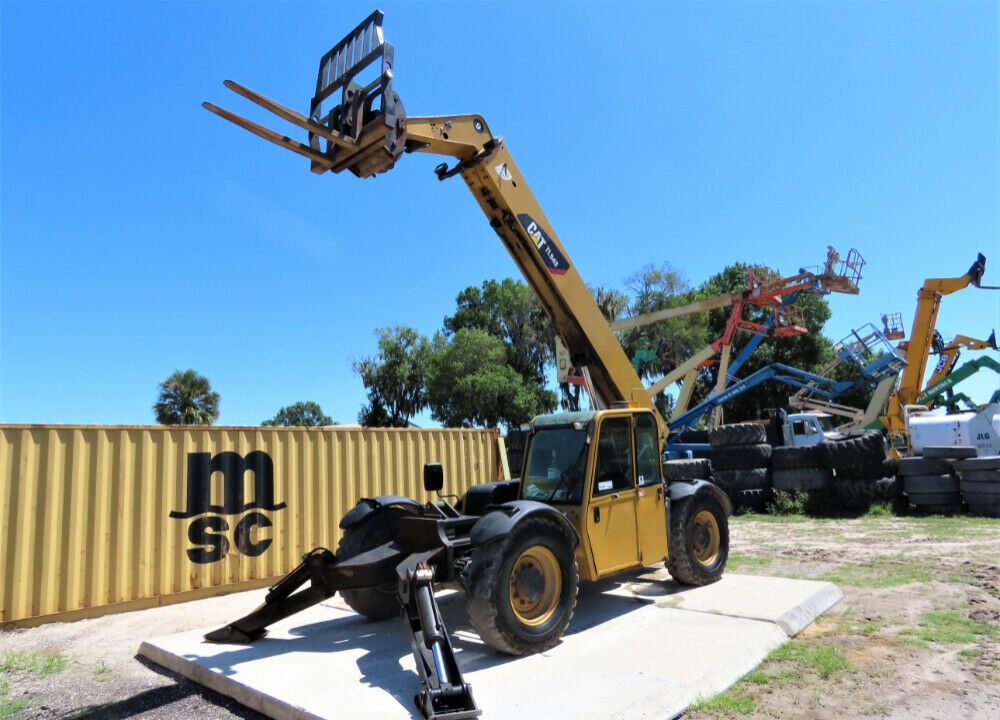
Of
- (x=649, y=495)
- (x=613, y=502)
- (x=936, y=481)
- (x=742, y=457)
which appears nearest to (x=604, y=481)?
(x=613, y=502)

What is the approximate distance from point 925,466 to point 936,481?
0.36 metres

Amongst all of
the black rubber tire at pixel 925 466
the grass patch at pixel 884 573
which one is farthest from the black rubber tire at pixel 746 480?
the grass patch at pixel 884 573

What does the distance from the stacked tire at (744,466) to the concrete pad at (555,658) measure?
8.31 meters

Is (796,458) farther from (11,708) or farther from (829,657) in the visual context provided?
(11,708)

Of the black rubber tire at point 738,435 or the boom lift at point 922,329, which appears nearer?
the black rubber tire at point 738,435

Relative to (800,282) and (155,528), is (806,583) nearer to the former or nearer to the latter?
(155,528)

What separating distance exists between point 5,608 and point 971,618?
32.7 ft

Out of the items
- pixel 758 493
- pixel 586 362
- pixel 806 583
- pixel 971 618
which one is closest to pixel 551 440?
pixel 586 362

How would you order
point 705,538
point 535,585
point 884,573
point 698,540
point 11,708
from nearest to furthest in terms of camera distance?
point 11,708 < point 535,585 < point 698,540 < point 705,538 < point 884,573

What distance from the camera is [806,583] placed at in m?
6.90

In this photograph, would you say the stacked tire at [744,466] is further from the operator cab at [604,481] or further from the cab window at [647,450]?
the cab window at [647,450]

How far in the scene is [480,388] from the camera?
113ft

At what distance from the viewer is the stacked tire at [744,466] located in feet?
49.1

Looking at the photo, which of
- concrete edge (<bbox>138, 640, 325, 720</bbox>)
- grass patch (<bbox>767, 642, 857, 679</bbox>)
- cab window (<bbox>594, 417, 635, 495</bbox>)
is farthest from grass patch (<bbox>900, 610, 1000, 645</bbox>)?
concrete edge (<bbox>138, 640, 325, 720</bbox>)
